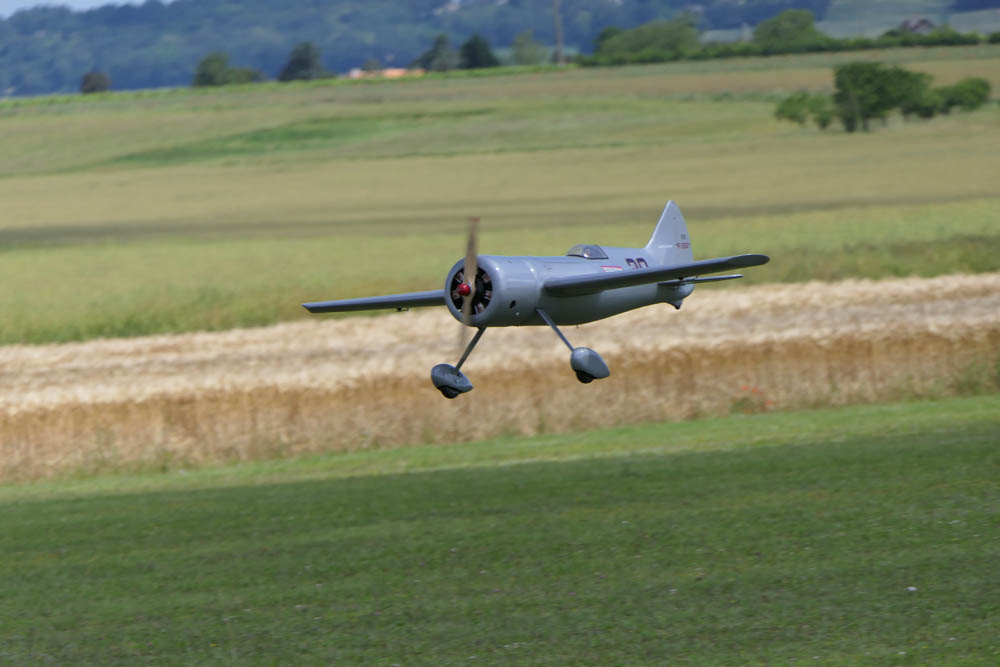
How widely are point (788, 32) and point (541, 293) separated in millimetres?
163969

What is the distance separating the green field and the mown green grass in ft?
16.4

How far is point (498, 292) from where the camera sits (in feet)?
20.1

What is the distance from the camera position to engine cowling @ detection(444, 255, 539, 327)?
20.1 ft

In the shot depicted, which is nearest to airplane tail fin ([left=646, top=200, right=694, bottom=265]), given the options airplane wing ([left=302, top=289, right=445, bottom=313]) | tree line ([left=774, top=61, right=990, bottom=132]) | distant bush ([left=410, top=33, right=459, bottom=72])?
airplane wing ([left=302, top=289, right=445, bottom=313])

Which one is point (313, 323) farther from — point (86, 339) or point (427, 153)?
point (427, 153)

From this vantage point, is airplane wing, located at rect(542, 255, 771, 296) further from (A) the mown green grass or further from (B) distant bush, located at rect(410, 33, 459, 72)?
(B) distant bush, located at rect(410, 33, 459, 72)

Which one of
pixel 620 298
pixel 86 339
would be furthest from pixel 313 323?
pixel 620 298

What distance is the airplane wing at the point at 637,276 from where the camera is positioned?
605cm

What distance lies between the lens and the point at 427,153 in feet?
339

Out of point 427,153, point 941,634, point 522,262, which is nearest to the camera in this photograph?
point 522,262

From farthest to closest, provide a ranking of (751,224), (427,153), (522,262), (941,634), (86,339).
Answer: (427,153), (86,339), (751,224), (941,634), (522,262)

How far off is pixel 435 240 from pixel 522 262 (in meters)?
43.5

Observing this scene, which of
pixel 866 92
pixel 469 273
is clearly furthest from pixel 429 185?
pixel 469 273

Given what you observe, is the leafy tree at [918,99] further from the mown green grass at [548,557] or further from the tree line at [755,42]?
the mown green grass at [548,557]
